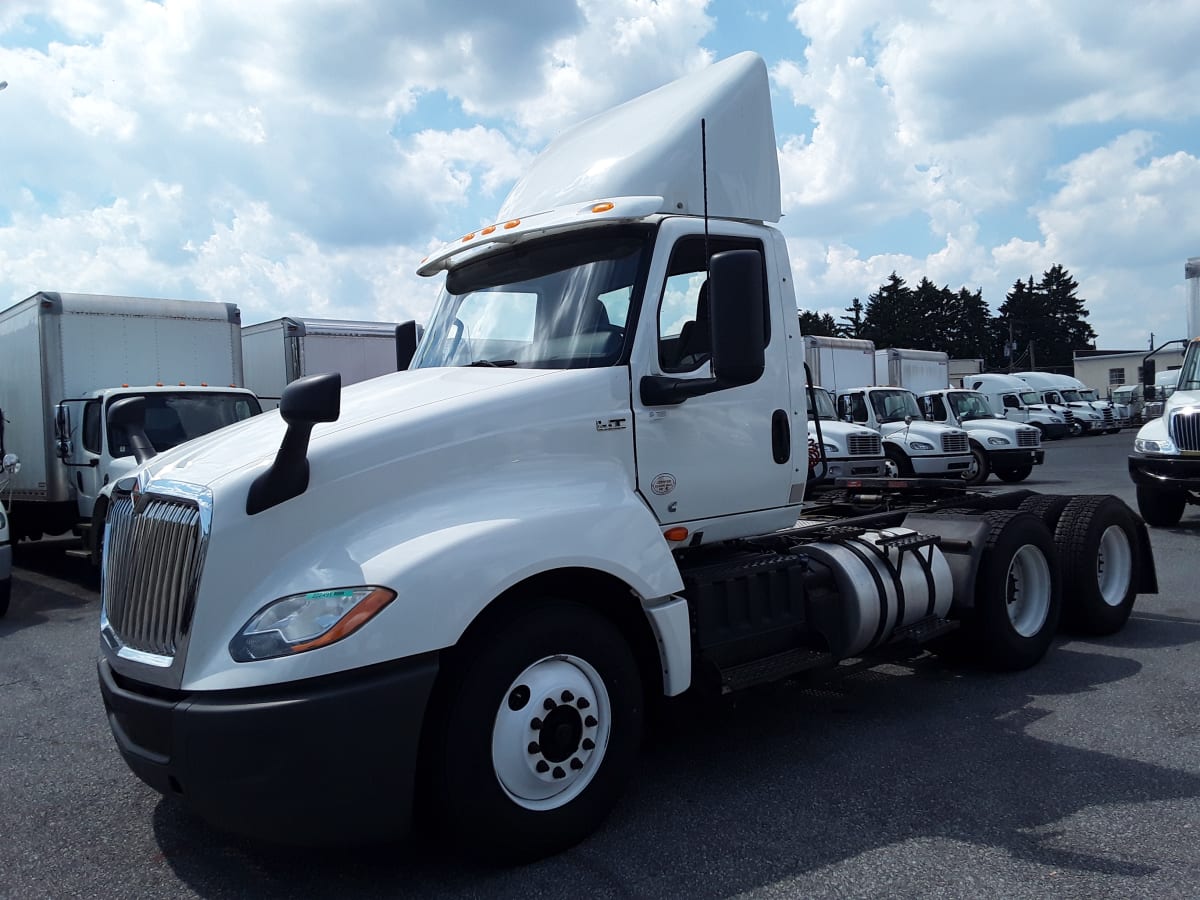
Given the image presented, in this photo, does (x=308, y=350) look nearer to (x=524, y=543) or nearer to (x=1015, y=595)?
(x=1015, y=595)

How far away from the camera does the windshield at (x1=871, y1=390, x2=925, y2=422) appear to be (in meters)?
20.5

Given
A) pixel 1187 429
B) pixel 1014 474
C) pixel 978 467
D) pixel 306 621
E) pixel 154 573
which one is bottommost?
pixel 1014 474

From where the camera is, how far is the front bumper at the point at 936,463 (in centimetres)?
1878

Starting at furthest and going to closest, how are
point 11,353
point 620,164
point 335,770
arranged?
point 11,353 < point 620,164 < point 335,770

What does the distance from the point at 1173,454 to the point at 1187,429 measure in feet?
1.12

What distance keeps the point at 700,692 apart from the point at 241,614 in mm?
2134

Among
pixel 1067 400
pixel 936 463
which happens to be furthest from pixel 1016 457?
pixel 1067 400

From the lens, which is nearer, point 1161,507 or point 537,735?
point 537,735

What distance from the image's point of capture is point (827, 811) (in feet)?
13.3

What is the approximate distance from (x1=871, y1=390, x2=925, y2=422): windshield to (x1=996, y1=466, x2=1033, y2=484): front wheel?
81.8 inches

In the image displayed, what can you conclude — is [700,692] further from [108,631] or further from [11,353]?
[11,353]

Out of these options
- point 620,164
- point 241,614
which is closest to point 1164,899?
point 241,614

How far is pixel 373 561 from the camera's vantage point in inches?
129

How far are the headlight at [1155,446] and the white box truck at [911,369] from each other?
14.5m
